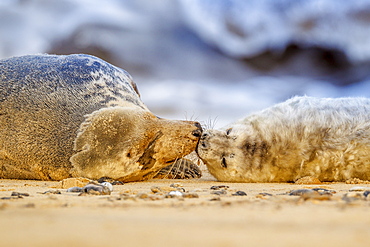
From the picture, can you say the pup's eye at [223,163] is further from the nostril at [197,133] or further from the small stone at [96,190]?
the small stone at [96,190]

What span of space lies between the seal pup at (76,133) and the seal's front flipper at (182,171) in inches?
19.4

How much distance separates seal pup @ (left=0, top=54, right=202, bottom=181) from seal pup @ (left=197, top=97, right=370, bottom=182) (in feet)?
1.41

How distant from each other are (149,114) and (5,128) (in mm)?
1629

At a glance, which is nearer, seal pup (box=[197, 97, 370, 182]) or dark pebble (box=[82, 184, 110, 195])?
dark pebble (box=[82, 184, 110, 195])

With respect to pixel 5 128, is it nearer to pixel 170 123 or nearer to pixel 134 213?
pixel 170 123

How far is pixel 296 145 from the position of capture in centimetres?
437

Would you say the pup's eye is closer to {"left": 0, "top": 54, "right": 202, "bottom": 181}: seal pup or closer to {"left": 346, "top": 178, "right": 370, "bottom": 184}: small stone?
{"left": 0, "top": 54, "right": 202, "bottom": 181}: seal pup

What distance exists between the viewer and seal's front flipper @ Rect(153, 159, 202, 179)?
5102 millimetres

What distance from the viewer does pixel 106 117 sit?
4309 mm

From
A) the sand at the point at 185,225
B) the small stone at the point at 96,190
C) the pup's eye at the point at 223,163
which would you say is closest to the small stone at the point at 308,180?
the pup's eye at the point at 223,163

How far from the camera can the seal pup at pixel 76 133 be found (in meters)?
4.18

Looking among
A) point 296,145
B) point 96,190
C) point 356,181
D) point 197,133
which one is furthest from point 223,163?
point 96,190

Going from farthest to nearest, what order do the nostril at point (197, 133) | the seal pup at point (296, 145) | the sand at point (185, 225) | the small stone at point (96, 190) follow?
the nostril at point (197, 133)
the seal pup at point (296, 145)
the small stone at point (96, 190)
the sand at point (185, 225)

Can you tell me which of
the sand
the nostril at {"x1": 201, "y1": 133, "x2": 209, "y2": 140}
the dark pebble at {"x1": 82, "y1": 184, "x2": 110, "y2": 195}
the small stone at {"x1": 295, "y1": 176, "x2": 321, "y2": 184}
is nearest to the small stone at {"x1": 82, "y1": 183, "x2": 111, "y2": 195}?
the dark pebble at {"x1": 82, "y1": 184, "x2": 110, "y2": 195}
